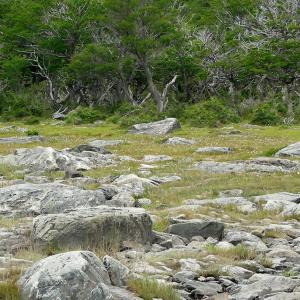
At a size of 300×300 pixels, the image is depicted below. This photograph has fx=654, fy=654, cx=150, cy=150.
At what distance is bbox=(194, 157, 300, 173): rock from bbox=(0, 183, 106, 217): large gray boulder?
26.0 ft

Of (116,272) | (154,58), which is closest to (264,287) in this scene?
(116,272)

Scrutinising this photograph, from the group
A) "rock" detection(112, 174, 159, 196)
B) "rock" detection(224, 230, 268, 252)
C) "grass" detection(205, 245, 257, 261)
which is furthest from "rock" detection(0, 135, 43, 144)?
"grass" detection(205, 245, 257, 261)

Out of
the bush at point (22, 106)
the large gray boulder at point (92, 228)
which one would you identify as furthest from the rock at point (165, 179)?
the bush at point (22, 106)

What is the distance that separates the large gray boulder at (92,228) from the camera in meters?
9.91

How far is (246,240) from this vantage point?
448 inches

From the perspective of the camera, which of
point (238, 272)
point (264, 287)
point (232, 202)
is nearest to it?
point (264, 287)

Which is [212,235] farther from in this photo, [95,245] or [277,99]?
[277,99]

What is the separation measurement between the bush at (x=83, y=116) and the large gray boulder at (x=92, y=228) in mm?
42742

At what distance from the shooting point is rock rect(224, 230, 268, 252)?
35.7 feet

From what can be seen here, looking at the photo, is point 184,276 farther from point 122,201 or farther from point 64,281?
point 122,201

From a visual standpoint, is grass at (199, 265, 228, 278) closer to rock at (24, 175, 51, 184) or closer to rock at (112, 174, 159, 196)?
rock at (112, 174, 159, 196)

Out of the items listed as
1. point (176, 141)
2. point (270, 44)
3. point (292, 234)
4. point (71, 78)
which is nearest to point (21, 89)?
point (71, 78)

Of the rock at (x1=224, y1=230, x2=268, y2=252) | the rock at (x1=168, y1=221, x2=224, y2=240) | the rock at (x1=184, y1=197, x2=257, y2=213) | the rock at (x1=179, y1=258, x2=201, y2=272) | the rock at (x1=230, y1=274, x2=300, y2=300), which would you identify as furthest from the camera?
the rock at (x1=184, y1=197, x2=257, y2=213)

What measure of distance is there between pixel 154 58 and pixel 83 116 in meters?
9.71
